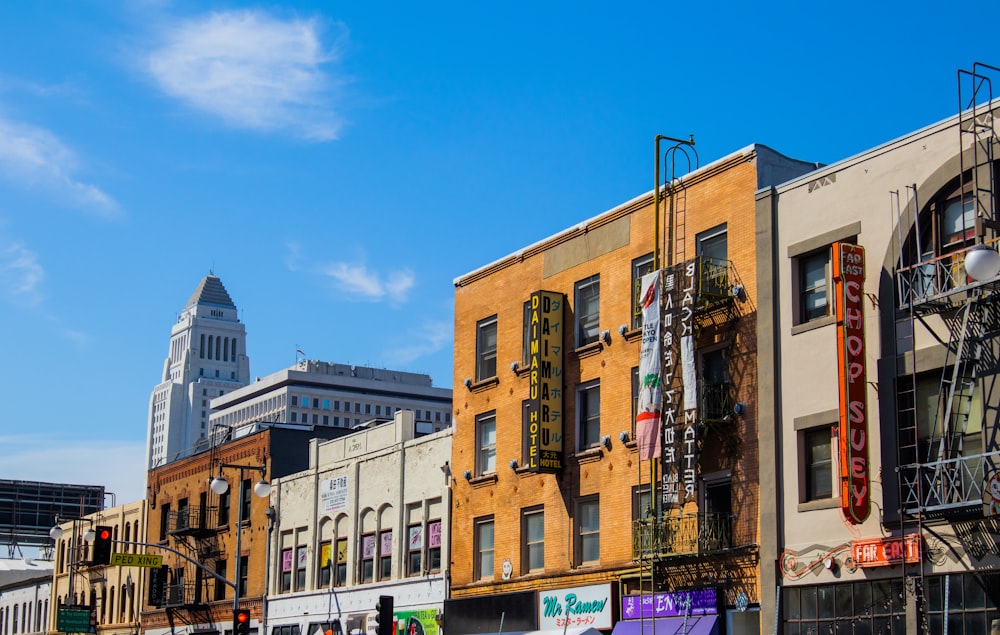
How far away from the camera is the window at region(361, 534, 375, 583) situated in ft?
168

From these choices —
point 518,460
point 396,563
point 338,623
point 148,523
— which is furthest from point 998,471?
point 148,523

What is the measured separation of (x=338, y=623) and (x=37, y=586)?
43979mm

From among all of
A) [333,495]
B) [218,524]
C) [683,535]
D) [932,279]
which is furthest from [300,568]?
[932,279]

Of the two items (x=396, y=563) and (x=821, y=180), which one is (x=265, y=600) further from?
(x=821, y=180)

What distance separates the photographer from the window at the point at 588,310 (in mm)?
40219

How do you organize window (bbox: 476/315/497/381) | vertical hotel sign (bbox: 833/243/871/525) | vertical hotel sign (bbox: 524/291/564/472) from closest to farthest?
vertical hotel sign (bbox: 833/243/871/525)
vertical hotel sign (bbox: 524/291/564/472)
window (bbox: 476/315/497/381)

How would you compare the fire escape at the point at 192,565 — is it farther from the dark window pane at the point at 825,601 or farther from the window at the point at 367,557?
the dark window pane at the point at 825,601

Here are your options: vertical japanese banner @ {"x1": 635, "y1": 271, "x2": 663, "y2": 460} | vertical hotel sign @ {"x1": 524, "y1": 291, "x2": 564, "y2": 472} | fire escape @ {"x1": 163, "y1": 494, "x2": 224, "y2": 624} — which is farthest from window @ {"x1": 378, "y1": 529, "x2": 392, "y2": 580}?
vertical japanese banner @ {"x1": 635, "y1": 271, "x2": 663, "y2": 460}

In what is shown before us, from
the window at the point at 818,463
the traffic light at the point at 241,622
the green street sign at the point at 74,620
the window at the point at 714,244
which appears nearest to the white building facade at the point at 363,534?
the traffic light at the point at 241,622

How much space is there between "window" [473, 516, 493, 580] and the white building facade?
6.97ft

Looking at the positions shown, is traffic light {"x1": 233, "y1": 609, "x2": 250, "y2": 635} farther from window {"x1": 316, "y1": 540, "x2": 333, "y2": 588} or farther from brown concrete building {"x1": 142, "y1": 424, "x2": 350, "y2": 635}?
brown concrete building {"x1": 142, "y1": 424, "x2": 350, "y2": 635}

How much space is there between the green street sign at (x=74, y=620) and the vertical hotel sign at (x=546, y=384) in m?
42.7

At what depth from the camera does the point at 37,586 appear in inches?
3509

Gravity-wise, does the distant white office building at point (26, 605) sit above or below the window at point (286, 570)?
below
